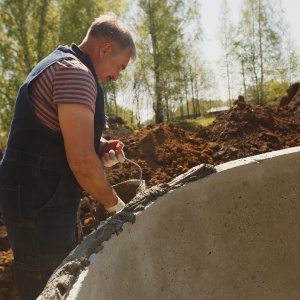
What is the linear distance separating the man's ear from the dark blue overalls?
0.06 m

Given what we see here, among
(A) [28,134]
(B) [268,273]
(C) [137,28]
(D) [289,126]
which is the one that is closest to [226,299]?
(B) [268,273]

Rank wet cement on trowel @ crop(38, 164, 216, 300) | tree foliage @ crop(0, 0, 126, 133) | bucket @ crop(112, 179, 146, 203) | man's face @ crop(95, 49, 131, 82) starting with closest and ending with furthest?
wet cement on trowel @ crop(38, 164, 216, 300), man's face @ crop(95, 49, 131, 82), bucket @ crop(112, 179, 146, 203), tree foliage @ crop(0, 0, 126, 133)

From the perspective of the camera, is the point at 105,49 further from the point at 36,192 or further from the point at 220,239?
the point at 220,239

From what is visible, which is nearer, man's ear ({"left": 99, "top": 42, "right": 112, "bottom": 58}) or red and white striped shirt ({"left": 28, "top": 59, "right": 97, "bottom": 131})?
red and white striped shirt ({"left": 28, "top": 59, "right": 97, "bottom": 131})

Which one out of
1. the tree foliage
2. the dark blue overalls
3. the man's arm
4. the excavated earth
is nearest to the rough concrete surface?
the man's arm

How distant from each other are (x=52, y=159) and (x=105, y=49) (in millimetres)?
489

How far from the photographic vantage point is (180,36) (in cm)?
1795

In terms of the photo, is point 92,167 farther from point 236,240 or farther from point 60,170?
point 236,240

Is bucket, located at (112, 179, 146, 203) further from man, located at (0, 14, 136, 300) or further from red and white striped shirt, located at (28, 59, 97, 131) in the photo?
red and white striped shirt, located at (28, 59, 97, 131)

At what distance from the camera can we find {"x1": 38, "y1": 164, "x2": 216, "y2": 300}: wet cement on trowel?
124cm

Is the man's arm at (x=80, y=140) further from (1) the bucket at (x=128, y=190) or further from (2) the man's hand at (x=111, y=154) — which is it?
(1) the bucket at (x=128, y=190)

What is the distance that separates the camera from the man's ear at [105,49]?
6.23 feet

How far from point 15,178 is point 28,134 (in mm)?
193

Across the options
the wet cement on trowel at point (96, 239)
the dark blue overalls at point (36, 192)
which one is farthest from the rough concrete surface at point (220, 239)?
the dark blue overalls at point (36, 192)
